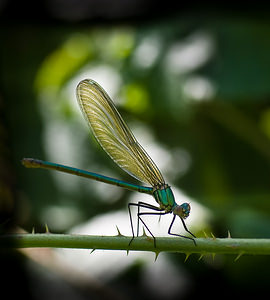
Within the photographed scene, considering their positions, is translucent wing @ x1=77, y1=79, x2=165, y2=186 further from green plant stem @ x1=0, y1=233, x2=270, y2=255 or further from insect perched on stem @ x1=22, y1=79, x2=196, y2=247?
green plant stem @ x1=0, y1=233, x2=270, y2=255

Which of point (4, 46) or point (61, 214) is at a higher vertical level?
point (4, 46)

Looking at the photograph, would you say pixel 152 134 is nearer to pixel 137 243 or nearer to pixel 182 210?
pixel 182 210

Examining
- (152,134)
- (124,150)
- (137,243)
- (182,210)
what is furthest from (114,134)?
(152,134)

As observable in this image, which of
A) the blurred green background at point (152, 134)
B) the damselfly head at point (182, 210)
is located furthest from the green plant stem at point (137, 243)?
the blurred green background at point (152, 134)

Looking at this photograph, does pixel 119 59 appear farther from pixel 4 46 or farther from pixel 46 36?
pixel 4 46

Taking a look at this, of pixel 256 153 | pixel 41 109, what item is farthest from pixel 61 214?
pixel 256 153

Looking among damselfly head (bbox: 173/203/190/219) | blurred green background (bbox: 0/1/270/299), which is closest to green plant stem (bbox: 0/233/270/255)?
damselfly head (bbox: 173/203/190/219)
